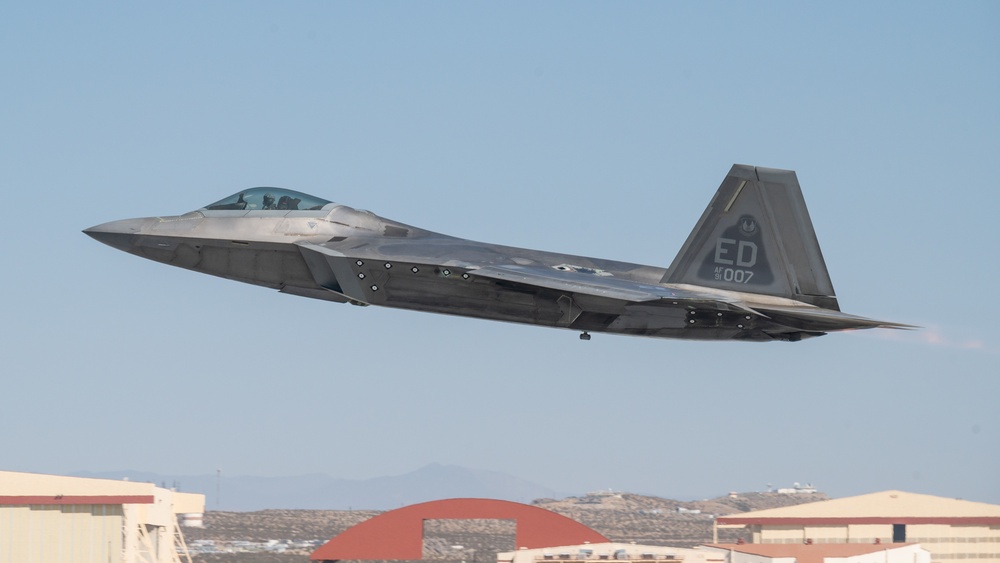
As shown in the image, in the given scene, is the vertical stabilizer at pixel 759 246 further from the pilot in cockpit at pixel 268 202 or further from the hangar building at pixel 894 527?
the hangar building at pixel 894 527

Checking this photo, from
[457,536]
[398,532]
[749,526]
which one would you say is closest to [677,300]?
[398,532]

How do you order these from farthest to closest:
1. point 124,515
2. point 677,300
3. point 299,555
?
point 299,555, point 124,515, point 677,300

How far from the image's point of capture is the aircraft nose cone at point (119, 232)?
28.6m

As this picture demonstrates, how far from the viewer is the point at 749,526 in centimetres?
5897

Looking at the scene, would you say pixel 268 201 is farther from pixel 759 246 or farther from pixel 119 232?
pixel 759 246

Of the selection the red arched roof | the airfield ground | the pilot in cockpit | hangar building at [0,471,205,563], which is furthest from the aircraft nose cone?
the airfield ground

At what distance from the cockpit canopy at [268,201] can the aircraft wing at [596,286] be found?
503 cm

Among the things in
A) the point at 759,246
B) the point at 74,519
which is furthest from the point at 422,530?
the point at 759,246

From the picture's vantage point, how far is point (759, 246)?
1092 inches

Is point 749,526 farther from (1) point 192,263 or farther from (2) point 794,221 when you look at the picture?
(1) point 192,263

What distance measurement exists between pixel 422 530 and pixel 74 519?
47.1 ft

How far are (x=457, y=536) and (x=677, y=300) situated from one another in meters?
93.7

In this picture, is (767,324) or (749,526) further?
(749,526)

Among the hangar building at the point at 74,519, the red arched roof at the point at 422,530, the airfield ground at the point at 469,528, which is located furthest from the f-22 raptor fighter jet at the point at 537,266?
the airfield ground at the point at 469,528
